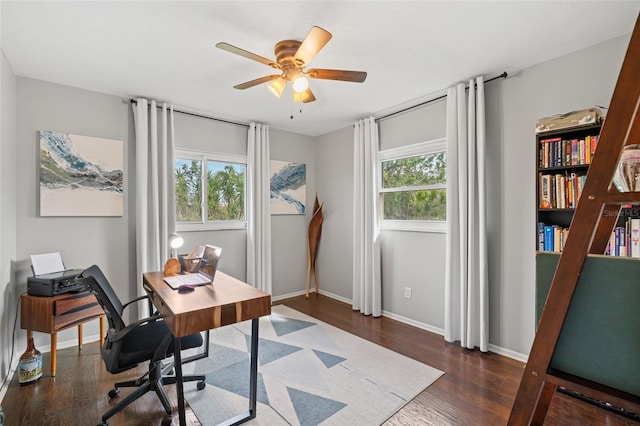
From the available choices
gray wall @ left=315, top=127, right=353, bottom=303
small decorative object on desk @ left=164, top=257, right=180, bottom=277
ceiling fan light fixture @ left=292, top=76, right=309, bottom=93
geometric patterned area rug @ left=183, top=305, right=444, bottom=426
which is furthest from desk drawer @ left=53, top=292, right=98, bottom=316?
gray wall @ left=315, top=127, right=353, bottom=303

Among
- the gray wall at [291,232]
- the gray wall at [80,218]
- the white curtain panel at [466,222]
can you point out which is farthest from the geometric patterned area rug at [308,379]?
the gray wall at [291,232]

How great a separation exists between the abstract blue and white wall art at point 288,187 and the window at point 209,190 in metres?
0.47

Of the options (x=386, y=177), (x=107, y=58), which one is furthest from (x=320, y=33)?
(x=386, y=177)

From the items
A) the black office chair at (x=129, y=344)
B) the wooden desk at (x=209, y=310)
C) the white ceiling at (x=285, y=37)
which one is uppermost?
the white ceiling at (x=285, y=37)

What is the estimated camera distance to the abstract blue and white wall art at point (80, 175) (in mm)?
2818

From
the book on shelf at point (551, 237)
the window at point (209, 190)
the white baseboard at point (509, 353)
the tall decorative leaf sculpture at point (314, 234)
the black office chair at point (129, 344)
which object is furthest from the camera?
the tall decorative leaf sculpture at point (314, 234)

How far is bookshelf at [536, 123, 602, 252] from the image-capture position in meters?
2.15

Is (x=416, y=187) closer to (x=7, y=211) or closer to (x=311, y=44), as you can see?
(x=311, y=44)

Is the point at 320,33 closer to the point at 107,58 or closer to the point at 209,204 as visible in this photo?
the point at 107,58

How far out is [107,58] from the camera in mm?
2438

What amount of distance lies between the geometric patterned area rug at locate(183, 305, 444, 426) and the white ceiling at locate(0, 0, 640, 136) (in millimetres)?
2529

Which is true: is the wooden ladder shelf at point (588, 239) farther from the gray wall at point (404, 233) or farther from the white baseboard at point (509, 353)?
the white baseboard at point (509, 353)

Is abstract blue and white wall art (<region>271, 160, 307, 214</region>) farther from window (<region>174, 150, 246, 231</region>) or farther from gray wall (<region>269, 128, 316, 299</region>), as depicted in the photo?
window (<region>174, 150, 246, 231</region>)

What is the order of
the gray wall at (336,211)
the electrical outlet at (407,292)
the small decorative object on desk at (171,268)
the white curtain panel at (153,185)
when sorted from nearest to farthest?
the small decorative object on desk at (171,268), the white curtain panel at (153,185), the electrical outlet at (407,292), the gray wall at (336,211)
